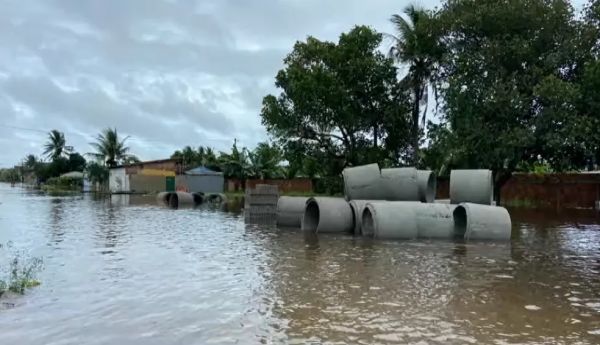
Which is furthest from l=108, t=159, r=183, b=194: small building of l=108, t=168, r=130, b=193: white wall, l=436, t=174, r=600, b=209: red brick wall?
l=436, t=174, r=600, b=209: red brick wall

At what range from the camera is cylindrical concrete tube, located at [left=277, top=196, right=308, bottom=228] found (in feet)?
54.3

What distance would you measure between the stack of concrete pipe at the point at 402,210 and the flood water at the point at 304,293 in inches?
26.8

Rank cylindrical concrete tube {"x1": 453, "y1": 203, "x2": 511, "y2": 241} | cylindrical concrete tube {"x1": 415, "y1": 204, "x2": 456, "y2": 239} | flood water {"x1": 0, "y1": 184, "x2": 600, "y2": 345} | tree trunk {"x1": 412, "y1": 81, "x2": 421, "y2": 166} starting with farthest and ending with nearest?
tree trunk {"x1": 412, "y1": 81, "x2": 421, "y2": 166} < cylindrical concrete tube {"x1": 415, "y1": 204, "x2": 456, "y2": 239} < cylindrical concrete tube {"x1": 453, "y1": 203, "x2": 511, "y2": 241} < flood water {"x1": 0, "y1": 184, "x2": 600, "y2": 345}

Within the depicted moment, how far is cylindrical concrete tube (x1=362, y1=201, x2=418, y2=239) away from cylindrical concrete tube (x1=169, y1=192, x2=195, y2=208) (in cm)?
1837

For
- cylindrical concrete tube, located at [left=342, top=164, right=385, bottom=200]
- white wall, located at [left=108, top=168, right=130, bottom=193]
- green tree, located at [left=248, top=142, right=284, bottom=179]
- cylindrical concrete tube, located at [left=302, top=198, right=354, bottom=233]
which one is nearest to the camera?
cylindrical concrete tube, located at [left=302, top=198, right=354, bottom=233]

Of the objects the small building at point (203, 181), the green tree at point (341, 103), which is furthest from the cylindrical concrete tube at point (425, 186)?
the small building at point (203, 181)

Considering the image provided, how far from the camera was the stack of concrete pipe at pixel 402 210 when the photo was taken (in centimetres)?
1342

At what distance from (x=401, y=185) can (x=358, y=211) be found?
1806mm

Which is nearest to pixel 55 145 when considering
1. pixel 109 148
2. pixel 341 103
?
pixel 109 148

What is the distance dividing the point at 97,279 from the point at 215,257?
8.91 feet

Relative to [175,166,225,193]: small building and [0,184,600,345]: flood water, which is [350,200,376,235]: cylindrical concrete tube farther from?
[175,166,225,193]: small building

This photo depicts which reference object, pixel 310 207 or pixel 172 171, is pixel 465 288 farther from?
pixel 172 171

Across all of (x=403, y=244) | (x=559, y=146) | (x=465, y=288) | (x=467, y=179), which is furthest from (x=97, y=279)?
(x=559, y=146)

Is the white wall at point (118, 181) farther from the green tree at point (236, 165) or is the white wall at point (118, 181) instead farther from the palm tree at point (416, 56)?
the palm tree at point (416, 56)
